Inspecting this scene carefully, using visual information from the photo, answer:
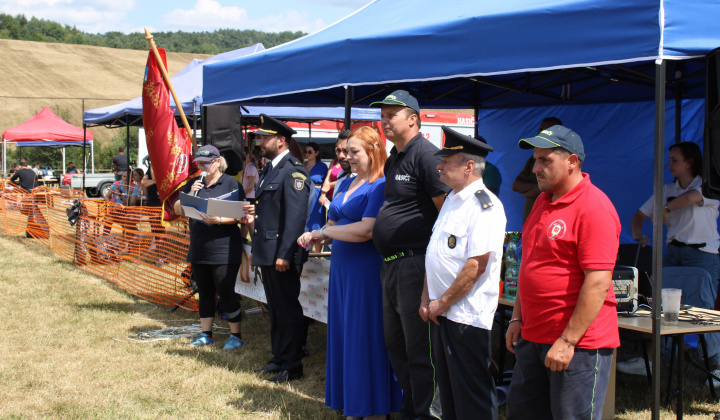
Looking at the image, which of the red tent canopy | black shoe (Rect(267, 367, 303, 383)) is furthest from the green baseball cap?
the red tent canopy

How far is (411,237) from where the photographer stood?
3.35 meters

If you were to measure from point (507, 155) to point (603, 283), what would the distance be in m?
6.17

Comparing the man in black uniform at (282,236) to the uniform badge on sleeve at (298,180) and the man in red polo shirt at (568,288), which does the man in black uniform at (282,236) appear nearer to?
the uniform badge on sleeve at (298,180)

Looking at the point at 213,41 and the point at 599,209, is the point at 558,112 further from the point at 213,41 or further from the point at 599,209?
the point at 213,41

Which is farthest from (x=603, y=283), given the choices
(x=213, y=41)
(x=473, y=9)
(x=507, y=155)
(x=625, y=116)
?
(x=213, y=41)

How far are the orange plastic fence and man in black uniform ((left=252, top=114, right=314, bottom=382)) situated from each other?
2637 mm

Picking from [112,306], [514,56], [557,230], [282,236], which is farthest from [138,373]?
[557,230]

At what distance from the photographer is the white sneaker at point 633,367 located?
189 inches

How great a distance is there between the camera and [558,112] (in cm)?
790

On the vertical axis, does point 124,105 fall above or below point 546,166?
above

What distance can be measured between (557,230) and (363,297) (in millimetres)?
1517

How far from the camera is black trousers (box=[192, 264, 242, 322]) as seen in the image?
5.66m

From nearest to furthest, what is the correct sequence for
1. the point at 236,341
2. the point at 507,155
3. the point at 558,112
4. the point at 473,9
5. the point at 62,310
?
the point at 473,9 → the point at 236,341 → the point at 62,310 → the point at 558,112 → the point at 507,155

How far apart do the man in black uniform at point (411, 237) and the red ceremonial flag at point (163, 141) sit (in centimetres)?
339
